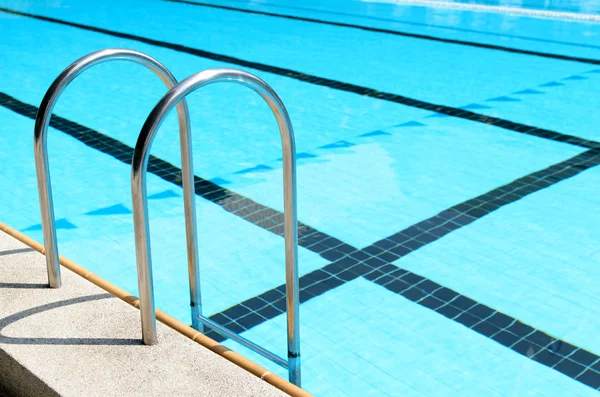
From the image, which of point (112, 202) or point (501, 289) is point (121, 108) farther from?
point (501, 289)

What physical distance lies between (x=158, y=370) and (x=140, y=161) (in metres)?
0.54

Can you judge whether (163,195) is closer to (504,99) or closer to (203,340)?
(203,340)

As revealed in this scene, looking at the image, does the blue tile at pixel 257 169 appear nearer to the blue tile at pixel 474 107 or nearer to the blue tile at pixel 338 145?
the blue tile at pixel 338 145

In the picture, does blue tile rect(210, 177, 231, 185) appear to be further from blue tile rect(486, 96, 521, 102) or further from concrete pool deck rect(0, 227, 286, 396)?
blue tile rect(486, 96, 521, 102)

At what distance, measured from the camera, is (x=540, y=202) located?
170 inches

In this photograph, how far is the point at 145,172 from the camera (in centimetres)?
182

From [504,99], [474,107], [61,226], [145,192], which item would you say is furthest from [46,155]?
Answer: [504,99]

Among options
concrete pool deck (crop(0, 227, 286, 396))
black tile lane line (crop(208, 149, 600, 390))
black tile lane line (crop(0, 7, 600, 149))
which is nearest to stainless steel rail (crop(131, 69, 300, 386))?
concrete pool deck (crop(0, 227, 286, 396))

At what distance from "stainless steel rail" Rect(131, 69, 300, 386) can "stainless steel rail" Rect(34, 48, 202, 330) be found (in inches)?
12.8

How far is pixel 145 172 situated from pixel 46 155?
0.45m

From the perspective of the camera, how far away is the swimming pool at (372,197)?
2.98 m

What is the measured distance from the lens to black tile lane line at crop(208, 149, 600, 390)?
2.87 m

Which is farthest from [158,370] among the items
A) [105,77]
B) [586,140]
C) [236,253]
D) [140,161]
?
[105,77]

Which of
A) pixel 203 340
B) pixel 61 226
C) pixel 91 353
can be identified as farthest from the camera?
pixel 61 226
